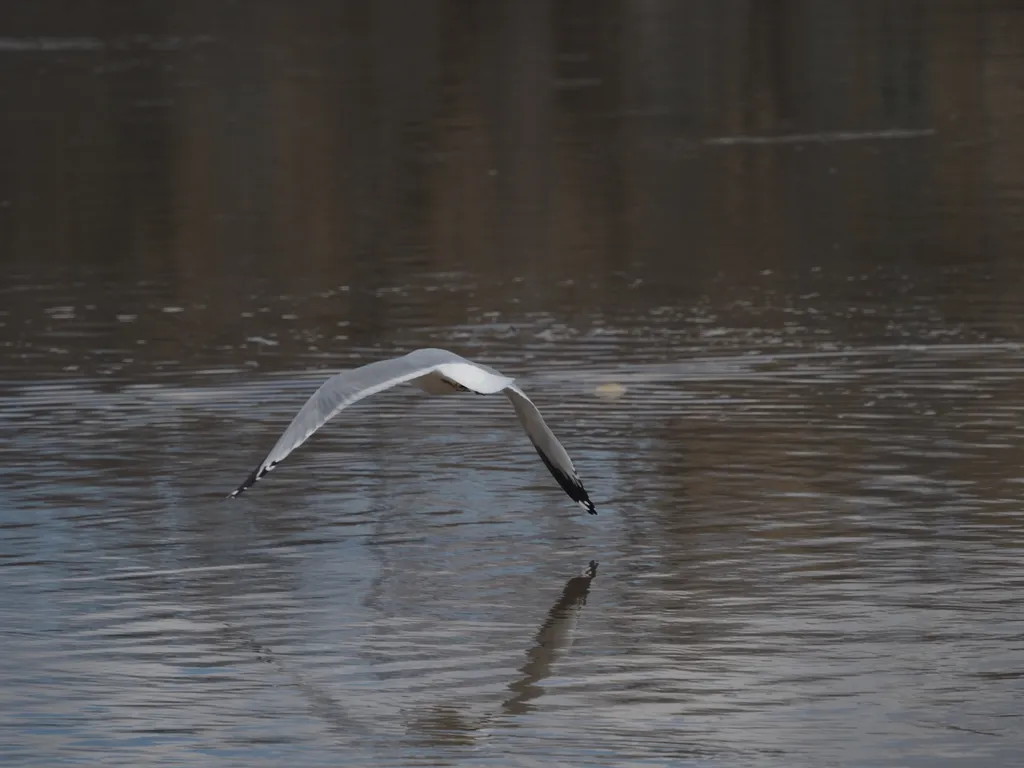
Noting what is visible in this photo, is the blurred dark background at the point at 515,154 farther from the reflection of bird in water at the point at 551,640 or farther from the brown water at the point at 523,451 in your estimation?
the reflection of bird in water at the point at 551,640

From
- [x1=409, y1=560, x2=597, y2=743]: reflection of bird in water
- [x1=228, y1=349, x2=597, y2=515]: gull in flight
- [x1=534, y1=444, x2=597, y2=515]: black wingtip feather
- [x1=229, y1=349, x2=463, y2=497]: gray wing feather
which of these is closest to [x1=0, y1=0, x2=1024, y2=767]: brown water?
[x1=409, y1=560, x2=597, y2=743]: reflection of bird in water

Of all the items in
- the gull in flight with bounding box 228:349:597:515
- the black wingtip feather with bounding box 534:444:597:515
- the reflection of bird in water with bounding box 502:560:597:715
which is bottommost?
the reflection of bird in water with bounding box 502:560:597:715

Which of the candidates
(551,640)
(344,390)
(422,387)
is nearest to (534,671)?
(551,640)

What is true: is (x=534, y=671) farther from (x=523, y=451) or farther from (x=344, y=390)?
(x=523, y=451)

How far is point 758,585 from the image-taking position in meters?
9.61

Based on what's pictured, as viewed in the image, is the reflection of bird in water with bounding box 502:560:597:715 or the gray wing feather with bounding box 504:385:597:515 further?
the gray wing feather with bounding box 504:385:597:515

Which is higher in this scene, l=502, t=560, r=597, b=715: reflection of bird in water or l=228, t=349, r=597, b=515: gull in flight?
l=228, t=349, r=597, b=515: gull in flight

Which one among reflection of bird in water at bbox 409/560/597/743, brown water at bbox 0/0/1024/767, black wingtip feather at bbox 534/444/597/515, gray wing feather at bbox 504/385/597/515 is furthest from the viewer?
black wingtip feather at bbox 534/444/597/515

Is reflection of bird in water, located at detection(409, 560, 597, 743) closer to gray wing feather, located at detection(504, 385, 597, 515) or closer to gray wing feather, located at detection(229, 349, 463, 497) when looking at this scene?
gray wing feather, located at detection(504, 385, 597, 515)

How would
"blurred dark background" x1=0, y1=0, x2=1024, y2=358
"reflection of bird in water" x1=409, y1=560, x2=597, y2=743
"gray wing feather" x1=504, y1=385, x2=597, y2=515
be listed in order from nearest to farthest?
"reflection of bird in water" x1=409, y1=560, x2=597, y2=743 → "gray wing feather" x1=504, y1=385, x2=597, y2=515 → "blurred dark background" x1=0, y1=0, x2=1024, y2=358

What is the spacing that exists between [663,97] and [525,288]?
1594cm

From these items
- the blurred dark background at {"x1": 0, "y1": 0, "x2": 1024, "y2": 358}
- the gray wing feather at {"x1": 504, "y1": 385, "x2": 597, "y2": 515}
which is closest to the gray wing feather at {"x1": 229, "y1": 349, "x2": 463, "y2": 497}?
the gray wing feather at {"x1": 504, "y1": 385, "x2": 597, "y2": 515}

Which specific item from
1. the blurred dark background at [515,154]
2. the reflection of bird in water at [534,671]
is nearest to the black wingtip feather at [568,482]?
the reflection of bird in water at [534,671]

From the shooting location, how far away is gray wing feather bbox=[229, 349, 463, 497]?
29.8 ft
